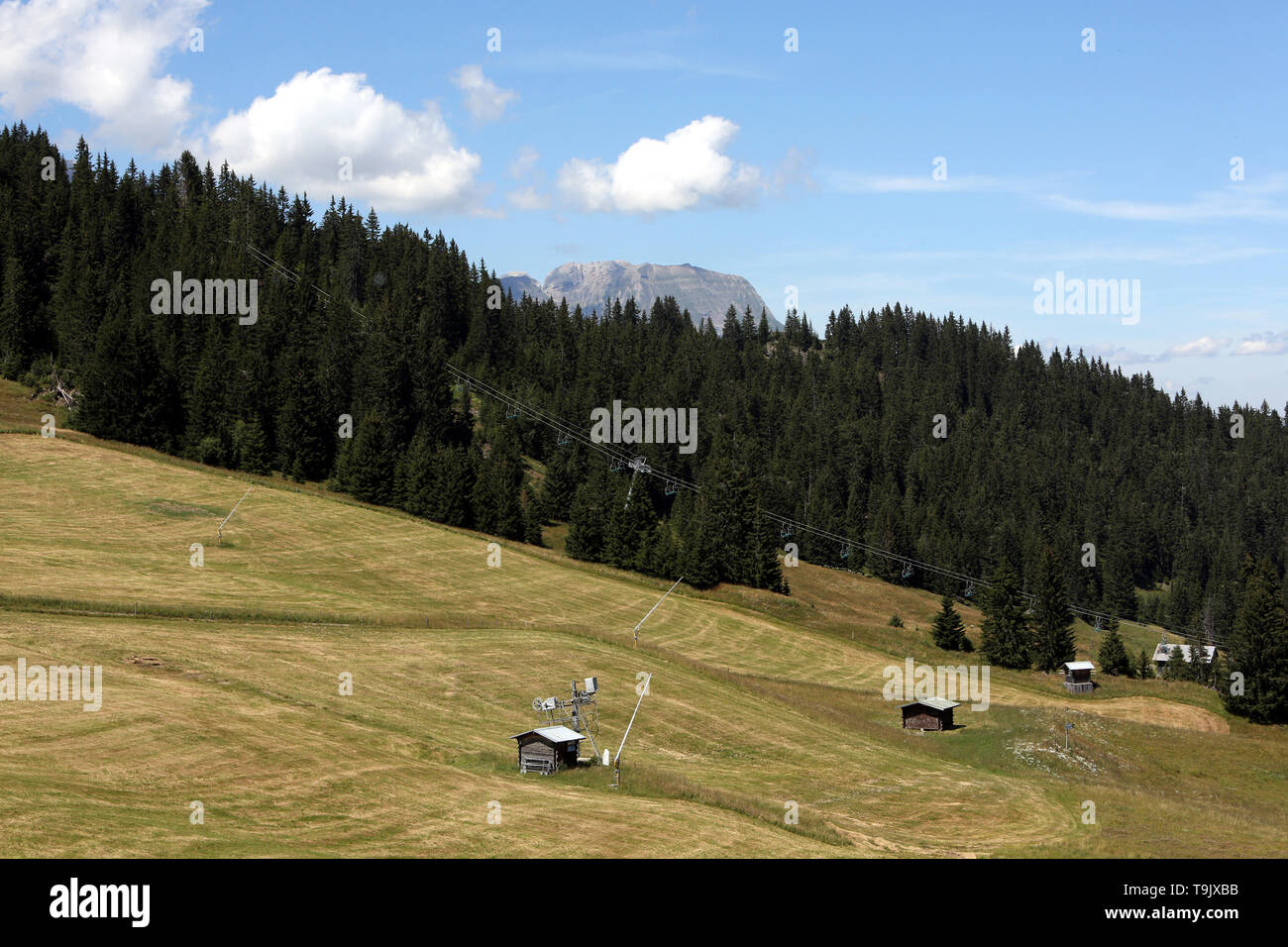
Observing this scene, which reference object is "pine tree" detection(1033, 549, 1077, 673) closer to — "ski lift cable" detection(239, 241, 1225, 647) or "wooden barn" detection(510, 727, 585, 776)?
"ski lift cable" detection(239, 241, 1225, 647)

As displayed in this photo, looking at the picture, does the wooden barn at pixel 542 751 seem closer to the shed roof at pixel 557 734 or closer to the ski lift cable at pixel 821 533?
the shed roof at pixel 557 734

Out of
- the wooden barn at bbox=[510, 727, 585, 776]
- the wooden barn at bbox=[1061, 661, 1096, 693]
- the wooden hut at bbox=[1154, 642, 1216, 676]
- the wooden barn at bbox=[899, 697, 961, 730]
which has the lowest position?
the wooden hut at bbox=[1154, 642, 1216, 676]

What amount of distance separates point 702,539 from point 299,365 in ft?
198

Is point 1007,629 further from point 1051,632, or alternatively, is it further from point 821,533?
point 821,533

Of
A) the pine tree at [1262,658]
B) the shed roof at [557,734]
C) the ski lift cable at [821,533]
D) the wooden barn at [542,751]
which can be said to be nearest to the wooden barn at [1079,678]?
the pine tree at [1262,658]

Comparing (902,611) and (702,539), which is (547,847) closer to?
(702,539)

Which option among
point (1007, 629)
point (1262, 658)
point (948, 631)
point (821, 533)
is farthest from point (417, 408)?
point (1262, 658)

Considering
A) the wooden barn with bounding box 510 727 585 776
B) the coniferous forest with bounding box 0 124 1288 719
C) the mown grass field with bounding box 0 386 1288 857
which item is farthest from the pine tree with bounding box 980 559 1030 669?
the wooden barn with bounding box 510 727 585 776

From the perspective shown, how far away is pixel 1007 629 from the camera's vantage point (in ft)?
348

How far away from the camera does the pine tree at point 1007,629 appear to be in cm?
10471

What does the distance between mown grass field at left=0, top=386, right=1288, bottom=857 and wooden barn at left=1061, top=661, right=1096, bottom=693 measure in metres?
2.69

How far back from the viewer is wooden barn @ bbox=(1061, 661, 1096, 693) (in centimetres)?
9231

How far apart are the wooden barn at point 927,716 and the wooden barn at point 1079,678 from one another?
28309mm
